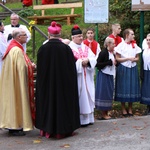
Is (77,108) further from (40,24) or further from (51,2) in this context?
(51,2)

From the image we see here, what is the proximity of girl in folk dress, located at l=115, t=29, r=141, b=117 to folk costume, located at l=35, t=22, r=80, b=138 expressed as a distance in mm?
1871

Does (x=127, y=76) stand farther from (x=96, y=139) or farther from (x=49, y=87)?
(x=49, y=87)

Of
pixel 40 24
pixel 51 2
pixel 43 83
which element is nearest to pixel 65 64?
pixel 43 83

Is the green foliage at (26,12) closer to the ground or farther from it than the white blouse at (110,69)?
farther from it

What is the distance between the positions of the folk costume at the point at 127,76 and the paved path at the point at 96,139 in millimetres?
816

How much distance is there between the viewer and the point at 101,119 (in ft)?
32.4

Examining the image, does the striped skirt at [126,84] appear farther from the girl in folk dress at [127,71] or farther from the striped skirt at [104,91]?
the striped skirt at [104,91]

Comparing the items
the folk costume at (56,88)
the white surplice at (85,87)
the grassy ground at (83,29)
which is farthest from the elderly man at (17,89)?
the grassy ground at (83,29)

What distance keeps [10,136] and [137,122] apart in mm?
2630

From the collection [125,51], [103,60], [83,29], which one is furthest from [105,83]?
[83,29]

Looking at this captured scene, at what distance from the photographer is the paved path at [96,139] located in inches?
305

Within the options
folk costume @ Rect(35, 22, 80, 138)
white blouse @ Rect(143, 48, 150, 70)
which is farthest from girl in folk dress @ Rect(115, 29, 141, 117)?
folk costume @ Rect(35, 22, 80, 138)

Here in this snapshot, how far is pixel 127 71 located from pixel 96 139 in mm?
2222

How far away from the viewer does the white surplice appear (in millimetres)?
9016
